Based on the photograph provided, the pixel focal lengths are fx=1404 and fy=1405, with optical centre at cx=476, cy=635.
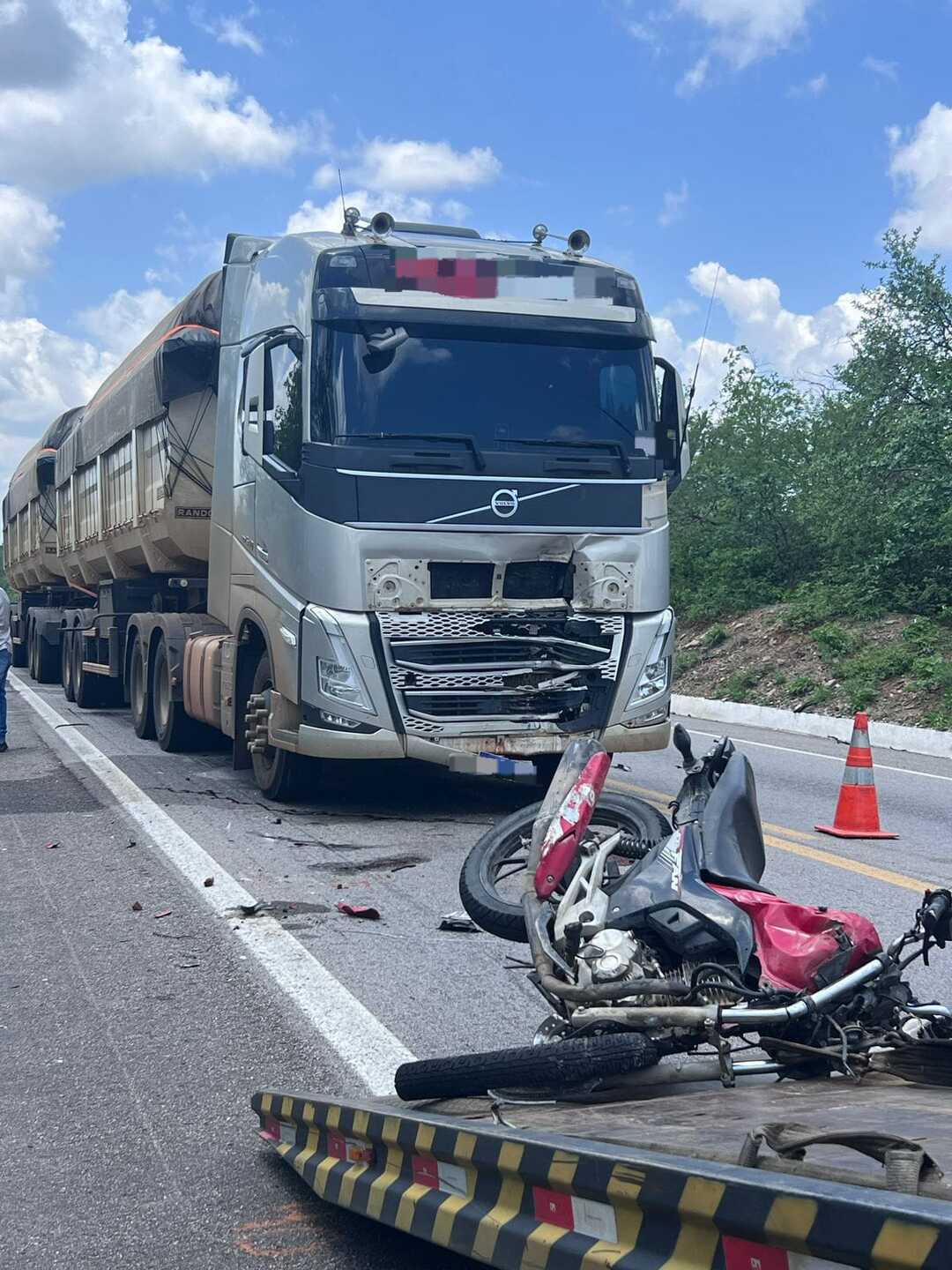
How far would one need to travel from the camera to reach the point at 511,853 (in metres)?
4.77

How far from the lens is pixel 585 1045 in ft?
10.5

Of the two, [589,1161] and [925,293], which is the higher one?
[925,293]

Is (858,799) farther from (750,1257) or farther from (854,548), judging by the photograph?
(854,548)

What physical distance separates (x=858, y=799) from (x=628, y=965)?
6.09m

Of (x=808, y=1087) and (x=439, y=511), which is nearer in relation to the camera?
(x=808, y=1087)

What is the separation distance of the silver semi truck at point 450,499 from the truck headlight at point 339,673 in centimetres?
1

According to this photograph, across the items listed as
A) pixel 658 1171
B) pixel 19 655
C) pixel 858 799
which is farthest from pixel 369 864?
pixel 19 655

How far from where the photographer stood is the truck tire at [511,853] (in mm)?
4387

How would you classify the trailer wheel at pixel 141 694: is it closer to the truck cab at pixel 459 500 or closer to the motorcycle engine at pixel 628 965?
the truck cab at pixel 459 500

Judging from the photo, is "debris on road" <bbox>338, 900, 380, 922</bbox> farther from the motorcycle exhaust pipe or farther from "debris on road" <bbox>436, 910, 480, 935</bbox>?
the motorcycle exhaust pipe

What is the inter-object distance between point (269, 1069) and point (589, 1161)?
7.10 ft

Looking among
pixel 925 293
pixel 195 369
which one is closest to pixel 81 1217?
pixel 195 369

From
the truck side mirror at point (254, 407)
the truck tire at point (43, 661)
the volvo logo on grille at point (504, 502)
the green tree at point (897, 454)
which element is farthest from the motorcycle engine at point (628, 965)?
the truck tire at point (43, 661)

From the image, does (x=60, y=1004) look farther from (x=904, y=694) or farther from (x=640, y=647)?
(x=904, y=694)
